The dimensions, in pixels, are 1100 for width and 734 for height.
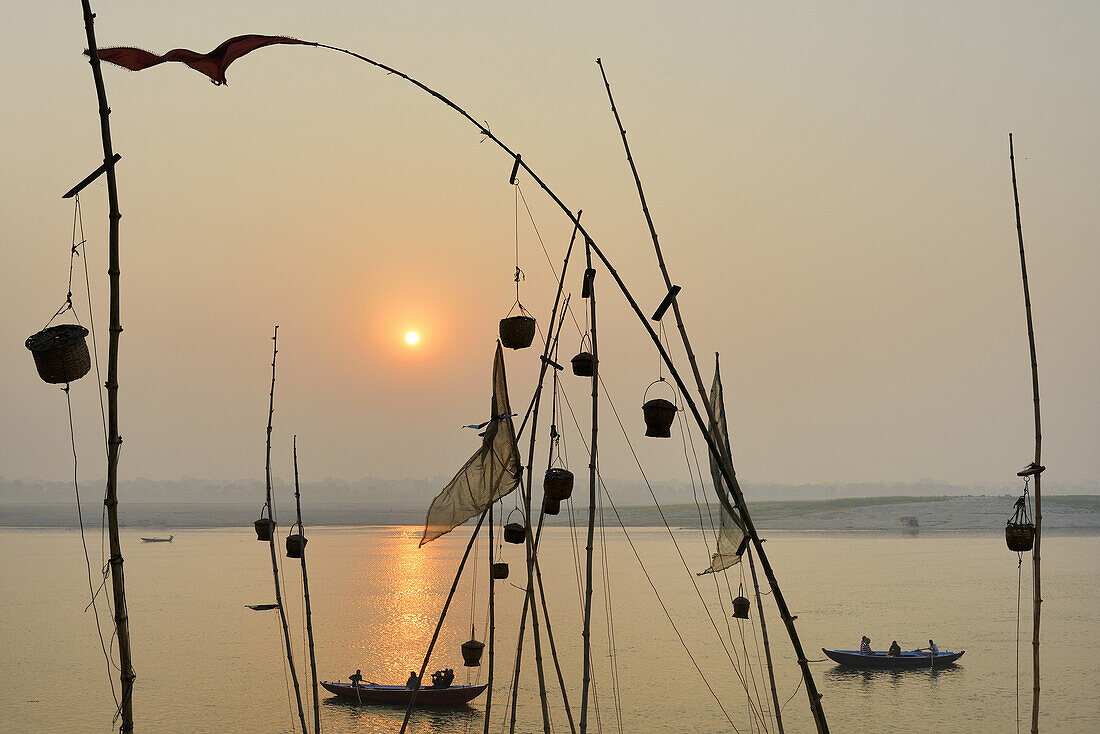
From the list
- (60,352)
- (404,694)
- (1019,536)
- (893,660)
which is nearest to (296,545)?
(60,352)

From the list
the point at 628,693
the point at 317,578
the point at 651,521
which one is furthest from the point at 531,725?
the point at 651,521

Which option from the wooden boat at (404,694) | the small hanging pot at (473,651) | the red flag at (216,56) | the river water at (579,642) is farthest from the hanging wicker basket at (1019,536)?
the wooden boat at (404,694)

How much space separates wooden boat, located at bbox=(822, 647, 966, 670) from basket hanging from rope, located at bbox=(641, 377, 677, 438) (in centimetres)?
1693

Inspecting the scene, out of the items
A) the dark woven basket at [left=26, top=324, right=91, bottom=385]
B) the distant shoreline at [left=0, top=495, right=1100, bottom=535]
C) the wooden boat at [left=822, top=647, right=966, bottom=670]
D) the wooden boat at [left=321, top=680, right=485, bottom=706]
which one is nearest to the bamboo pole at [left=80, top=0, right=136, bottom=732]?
the dark woven basket at [left=26, top=324, right=91, bottom=385]

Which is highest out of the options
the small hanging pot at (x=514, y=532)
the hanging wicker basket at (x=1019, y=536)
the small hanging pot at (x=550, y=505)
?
the small hanging pot at (x=550, y=505)

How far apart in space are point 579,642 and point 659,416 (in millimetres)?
22361

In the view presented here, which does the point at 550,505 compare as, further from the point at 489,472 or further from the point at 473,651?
the point at 473,651

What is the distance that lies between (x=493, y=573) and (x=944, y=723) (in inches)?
Result: 535

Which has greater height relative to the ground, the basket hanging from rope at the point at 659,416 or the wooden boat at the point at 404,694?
the basket hanging from rope at the point at 659,416

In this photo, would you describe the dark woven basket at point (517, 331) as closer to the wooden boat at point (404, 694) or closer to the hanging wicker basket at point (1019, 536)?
the hanging wicker basket at point (1019, 536)

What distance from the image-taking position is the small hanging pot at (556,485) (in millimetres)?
6402

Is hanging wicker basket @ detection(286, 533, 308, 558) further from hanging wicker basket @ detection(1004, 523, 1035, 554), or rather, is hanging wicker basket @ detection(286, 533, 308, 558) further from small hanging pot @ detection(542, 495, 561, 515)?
hanging wicker basket @ detection(1004, 523, 1035, 554)

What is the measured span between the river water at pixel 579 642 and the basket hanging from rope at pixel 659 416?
4624 mm

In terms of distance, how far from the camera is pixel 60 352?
4.22 m
